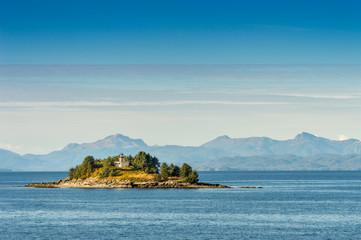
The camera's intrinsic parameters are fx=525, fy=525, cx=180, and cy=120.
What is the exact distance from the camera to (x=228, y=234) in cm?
10331

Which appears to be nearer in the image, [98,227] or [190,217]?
[98,227]

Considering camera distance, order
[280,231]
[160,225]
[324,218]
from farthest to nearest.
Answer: [324,218]
[160,225]
[280,231]

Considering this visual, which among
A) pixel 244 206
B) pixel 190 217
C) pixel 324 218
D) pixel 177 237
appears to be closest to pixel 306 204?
pixel 244 206

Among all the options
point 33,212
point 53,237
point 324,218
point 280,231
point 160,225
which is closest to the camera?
point 53,237

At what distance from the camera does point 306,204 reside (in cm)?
16475

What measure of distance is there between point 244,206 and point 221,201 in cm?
1898

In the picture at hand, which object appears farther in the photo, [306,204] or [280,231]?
[306,204]

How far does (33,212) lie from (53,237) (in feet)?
150

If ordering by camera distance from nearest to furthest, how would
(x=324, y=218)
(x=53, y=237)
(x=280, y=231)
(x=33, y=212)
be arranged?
(x=53, y=237), (x=280, y=231), (x=324, y=218), (x=33, y=212)

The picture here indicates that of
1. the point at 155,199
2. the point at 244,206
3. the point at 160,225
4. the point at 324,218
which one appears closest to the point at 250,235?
the point at 160,225

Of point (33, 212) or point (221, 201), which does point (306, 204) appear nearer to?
point (221, 201)

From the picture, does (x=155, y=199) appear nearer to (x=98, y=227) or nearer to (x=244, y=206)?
(x=244, y=206)

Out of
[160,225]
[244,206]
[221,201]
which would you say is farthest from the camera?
[221,201]

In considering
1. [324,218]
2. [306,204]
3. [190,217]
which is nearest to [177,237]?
[190,217]
